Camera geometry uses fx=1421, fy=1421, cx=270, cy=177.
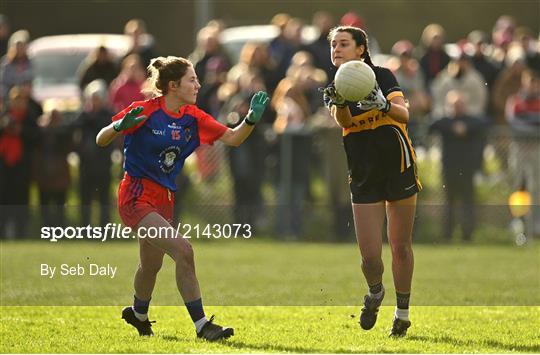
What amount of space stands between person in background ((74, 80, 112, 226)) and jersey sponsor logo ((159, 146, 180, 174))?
8.66 meters

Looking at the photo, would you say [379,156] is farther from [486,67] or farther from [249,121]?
[486,67]

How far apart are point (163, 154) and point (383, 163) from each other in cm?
148

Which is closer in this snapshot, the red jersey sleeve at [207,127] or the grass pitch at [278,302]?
the grass pitch at [278,302]

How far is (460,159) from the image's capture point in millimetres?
18250

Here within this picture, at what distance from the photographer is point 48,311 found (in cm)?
1087

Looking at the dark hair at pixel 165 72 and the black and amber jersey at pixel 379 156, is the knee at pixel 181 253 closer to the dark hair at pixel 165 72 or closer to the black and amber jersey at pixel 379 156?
the dark hair at pixel 165 72

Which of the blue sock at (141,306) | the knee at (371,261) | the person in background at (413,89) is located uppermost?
the knee at (371,261)

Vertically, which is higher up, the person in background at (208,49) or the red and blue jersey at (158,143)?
the red and blue jersey at (158,143)

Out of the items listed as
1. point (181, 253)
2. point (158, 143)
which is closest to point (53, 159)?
point (158, 143)

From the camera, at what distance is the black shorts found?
9.53 metres

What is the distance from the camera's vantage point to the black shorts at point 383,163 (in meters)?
9.53

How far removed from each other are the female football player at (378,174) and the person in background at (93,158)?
8.76 meters

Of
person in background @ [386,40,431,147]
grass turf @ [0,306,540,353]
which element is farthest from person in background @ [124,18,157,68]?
grass turf @ [0,306,540,353]

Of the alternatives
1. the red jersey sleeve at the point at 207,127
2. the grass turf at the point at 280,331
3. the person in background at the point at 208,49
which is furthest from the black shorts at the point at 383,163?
the person in background at the point at 208,49
